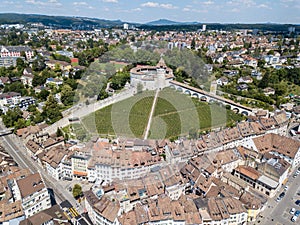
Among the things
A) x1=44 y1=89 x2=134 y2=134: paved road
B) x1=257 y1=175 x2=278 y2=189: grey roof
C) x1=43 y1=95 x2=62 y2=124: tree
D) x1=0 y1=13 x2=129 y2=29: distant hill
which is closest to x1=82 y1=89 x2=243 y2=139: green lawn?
x1=44 y1=89 x2=134 y2=134: paved road

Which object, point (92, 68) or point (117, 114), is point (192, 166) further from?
point (92, 68)

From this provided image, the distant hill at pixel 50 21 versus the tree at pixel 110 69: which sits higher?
the distant hill at pixel 50 21

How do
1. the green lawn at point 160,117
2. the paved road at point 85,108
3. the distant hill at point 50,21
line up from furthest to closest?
the distant hill at point 50,21 < the paved road at point 85,108 < the green lawn at point 160,117

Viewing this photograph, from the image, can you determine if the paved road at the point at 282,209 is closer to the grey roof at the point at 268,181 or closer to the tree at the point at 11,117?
the grey roof at the point at 268,181

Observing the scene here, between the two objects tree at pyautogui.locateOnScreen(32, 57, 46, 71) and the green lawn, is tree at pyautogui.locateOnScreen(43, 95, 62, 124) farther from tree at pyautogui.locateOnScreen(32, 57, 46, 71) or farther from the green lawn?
tree at pyautogui.locateOnScreen(32, 57, 46, 71)

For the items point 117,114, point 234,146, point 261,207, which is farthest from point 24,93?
point 261,207

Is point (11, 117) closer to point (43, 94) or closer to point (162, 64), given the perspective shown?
point (43, 94)

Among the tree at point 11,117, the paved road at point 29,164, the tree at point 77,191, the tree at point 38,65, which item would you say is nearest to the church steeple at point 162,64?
the tree at point 38,65

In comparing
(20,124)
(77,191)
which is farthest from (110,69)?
(77,191)
